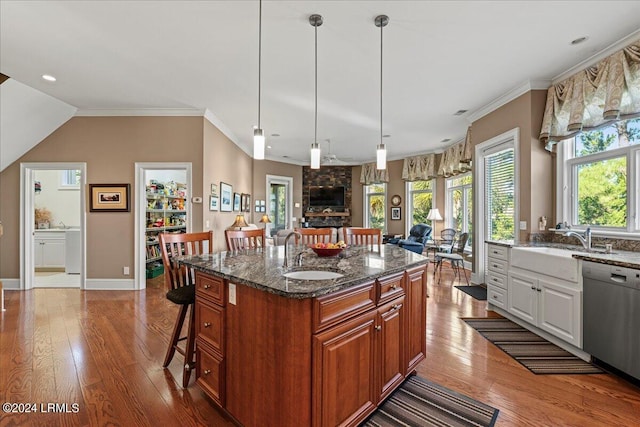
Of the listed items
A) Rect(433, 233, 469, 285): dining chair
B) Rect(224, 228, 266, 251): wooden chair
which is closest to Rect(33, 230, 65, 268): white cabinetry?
Rect(224, 228, 266, 251): wooden chair

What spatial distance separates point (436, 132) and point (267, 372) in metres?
5.88

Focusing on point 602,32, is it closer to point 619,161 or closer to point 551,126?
point 551,126

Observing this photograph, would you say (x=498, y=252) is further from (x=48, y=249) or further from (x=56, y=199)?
(x=56, y=199)

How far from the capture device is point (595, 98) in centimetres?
303

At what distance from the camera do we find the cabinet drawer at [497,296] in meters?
3.50

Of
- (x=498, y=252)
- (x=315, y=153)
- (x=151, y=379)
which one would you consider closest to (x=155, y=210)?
(x=151, y=379)

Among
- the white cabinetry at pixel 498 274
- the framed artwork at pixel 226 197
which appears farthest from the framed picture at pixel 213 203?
the white cabinetry at pixel 498 274

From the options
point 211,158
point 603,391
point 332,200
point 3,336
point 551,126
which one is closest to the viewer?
point 603,391

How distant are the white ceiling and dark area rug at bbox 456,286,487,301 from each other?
2.83m

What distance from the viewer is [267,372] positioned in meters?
1.47

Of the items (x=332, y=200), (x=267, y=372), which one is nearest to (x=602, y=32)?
(x=267, y=372)

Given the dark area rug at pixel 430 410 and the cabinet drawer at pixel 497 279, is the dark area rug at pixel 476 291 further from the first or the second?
the dark area rug at pixel 430 410

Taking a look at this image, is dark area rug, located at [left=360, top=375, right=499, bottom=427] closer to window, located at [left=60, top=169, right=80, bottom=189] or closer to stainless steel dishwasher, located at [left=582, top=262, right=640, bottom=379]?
stainless steel dishwasher, located at [left=582, top=262, right=640, bottom=379]

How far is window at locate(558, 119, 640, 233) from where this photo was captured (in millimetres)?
2926
